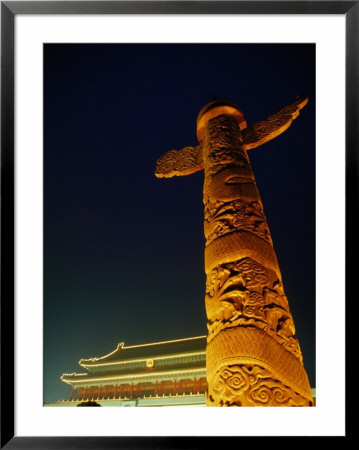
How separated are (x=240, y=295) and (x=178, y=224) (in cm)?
299

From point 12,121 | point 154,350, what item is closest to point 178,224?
point 154,350

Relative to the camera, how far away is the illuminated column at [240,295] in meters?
1.86

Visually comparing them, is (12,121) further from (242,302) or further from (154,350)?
(154,350)

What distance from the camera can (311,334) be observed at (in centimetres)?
221

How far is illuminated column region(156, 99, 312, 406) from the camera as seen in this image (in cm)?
186

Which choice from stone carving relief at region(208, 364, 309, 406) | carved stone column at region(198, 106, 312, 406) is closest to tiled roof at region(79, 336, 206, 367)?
carved stone column at region(198, 106, 312, 406)

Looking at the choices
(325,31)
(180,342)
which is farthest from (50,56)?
(180,342)

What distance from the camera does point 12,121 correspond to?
1899 millimetres

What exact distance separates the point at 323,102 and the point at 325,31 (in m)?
0.30

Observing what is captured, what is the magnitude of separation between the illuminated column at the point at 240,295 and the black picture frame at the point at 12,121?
0.27 m

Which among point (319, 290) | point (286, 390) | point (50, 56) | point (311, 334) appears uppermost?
point (50, 56)

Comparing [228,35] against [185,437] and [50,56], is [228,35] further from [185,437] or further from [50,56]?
[185,437]

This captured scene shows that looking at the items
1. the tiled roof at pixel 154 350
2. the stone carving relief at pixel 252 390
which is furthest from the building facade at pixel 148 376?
the stone carving relief at pixel 252 390

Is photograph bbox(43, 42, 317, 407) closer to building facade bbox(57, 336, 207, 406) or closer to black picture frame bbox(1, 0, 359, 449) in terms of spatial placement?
building facade bbox(57, 336, 207, 406)
